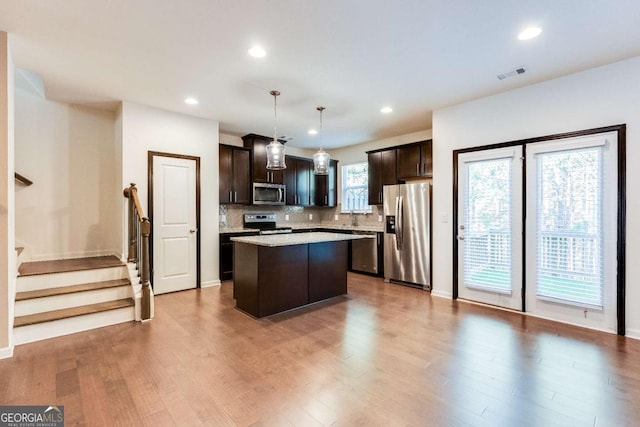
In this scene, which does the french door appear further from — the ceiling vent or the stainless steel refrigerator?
the ceiling vent

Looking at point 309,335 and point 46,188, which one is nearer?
point 309,335

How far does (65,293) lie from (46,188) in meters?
1.95

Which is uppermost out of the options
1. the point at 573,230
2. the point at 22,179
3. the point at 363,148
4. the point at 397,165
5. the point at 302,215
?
the point at 363,148

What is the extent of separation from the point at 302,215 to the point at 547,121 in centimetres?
506

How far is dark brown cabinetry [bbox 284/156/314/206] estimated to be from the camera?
6.52 m

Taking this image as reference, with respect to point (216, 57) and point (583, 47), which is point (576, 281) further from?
point (216, 57)

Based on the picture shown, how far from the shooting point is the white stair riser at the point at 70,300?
9.93 ft

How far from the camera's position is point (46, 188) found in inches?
167

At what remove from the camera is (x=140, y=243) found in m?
3.96

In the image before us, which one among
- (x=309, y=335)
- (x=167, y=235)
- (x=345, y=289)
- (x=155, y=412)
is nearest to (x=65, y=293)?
(x=167, y=235)

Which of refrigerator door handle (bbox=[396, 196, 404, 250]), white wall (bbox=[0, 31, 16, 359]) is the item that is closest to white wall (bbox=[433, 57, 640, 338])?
refrigerator door handle (bbox=[396, 196, 404, 250])

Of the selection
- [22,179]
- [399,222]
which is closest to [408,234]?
[399,222]

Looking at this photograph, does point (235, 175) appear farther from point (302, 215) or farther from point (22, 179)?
point (22, 179)

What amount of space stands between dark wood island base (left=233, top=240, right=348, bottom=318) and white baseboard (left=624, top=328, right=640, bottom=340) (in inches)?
125
